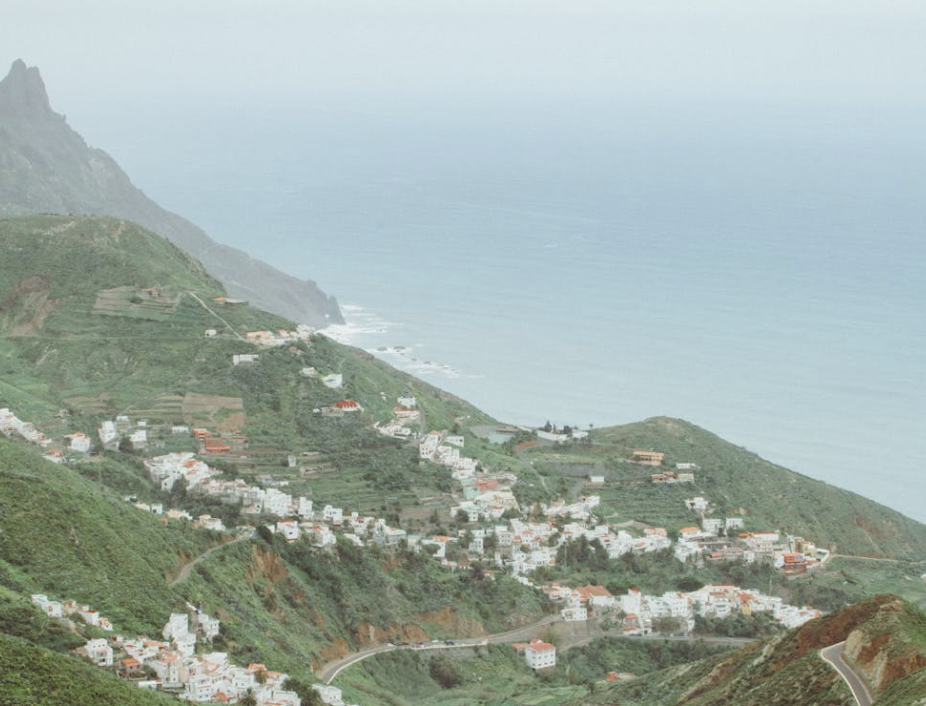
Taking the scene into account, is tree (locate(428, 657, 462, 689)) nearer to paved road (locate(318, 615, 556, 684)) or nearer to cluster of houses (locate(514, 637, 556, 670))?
paved road (locate(318, 615, 556, 684))

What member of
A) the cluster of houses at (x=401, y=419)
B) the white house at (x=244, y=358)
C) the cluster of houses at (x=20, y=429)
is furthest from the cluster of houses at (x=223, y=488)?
the white house at (x=244, y=358)

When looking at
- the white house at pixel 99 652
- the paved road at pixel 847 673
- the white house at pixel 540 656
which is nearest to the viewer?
the paved road at pixel 847 673

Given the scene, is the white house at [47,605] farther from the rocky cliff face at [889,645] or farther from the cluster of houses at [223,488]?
the rocky cliff face at [889,645]

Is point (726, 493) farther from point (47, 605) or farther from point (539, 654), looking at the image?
point (47, 605)

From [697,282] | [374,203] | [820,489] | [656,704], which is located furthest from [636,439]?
[374,203]

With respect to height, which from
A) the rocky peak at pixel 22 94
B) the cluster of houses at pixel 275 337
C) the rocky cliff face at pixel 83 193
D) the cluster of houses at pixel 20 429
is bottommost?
the cluster of houses at pixel 20 429

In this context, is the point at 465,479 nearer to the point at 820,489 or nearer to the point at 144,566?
the point at 820,489

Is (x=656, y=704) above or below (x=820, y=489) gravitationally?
below

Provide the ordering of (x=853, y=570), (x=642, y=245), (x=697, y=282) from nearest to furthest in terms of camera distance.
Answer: (x=853, y=570)
(x=697, y=282)
(x=642, y=245)
